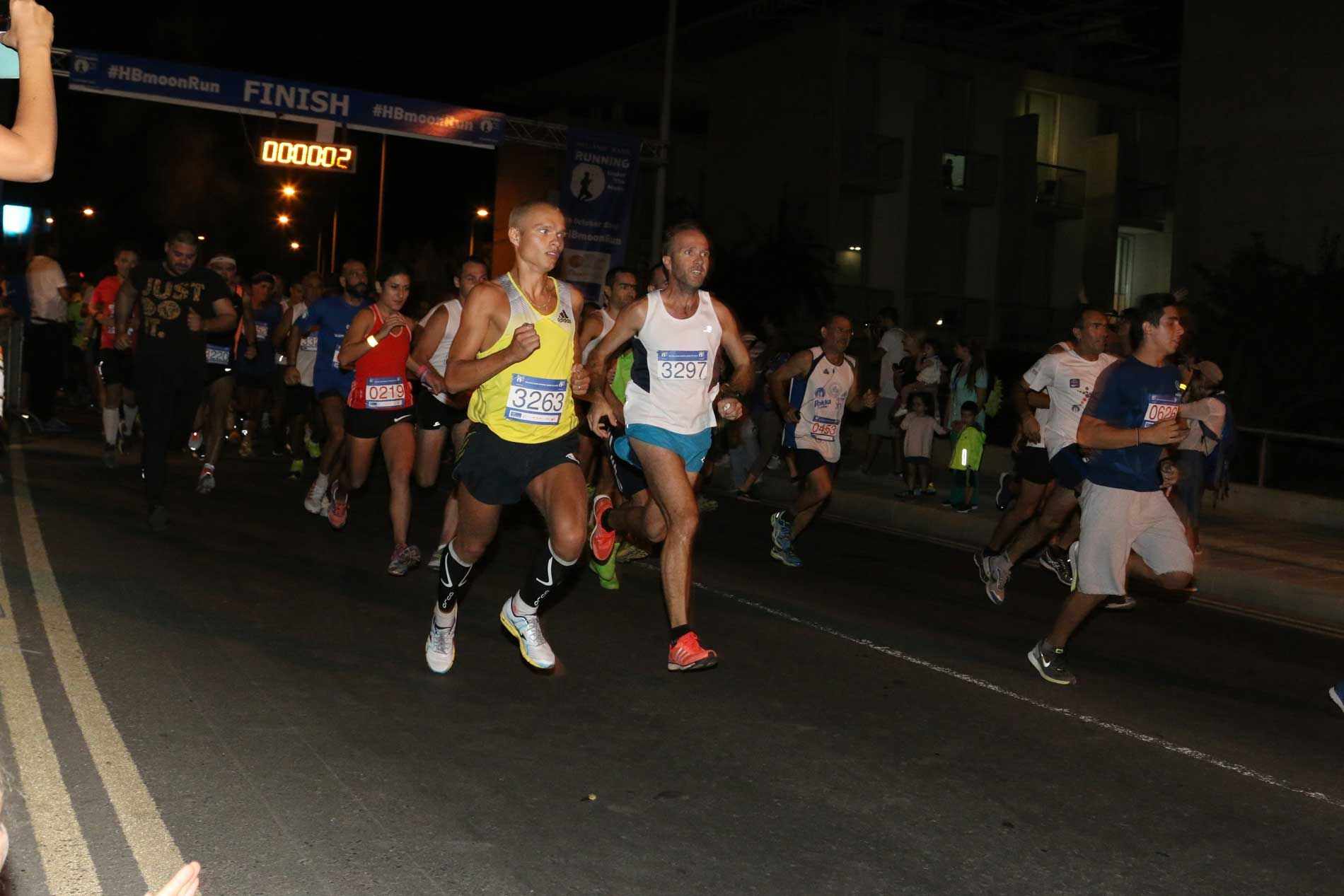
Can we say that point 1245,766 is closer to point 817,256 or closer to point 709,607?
point 709,607

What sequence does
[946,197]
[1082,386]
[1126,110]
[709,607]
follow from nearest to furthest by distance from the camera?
[709,607] < [1082,386] < [946,197] < [1126,110]

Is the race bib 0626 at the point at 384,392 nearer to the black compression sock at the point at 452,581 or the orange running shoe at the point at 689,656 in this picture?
the black compression sock at the point at 452,581

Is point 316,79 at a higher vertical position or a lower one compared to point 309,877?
higher

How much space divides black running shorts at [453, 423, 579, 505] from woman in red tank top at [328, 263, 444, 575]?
9.26ft

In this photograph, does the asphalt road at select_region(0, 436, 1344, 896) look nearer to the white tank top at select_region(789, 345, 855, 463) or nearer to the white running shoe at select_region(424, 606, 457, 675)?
the white running shoe at select_region(424, 606, 457, 675)

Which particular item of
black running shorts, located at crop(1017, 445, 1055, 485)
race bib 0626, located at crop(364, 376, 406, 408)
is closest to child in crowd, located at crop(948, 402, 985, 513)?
black running shorts, located at crop(1017, 445, 1055, 485)

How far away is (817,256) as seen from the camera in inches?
1153

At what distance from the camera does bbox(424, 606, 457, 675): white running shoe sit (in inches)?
251

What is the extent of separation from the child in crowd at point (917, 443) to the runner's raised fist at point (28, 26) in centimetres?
1361

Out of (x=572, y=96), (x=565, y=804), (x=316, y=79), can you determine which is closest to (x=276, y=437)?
(x=565, y=804)

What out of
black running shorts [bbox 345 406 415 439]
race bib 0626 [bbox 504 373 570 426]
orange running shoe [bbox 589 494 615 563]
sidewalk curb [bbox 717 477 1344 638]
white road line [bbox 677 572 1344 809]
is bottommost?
white road line [bbox 677 572 1344 809]

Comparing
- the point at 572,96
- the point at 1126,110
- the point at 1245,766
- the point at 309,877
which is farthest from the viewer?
the point at 572,96

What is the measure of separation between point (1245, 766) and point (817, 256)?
953 inches

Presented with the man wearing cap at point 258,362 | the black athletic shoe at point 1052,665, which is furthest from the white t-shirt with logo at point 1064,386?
the man wearing cap at point 258,362
